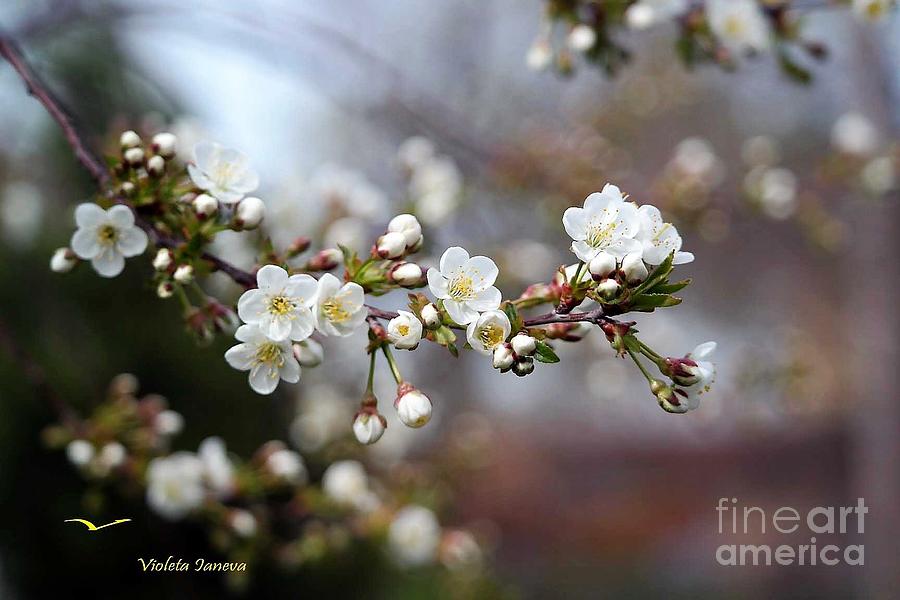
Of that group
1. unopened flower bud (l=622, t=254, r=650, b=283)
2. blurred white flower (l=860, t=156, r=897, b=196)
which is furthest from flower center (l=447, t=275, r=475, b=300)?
blurred white flower (l=860, t=156, r=897, b=196)

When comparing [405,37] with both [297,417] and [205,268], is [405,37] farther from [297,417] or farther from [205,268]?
[205,268]

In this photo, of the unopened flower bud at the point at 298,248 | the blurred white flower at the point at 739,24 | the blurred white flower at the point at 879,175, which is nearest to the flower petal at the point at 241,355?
the unopened flower bud at the point at 298,248

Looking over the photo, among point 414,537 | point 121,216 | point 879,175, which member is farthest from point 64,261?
point 879,175

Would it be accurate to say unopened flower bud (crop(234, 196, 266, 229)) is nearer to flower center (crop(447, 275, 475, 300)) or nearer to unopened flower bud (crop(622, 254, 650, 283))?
flower center (crop(447, 275, 475, 300))

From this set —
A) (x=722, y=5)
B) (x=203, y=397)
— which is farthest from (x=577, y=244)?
(x=203, y=397)

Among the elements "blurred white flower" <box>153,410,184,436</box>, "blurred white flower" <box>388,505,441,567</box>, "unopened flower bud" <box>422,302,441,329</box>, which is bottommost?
→ "blurred white flower" <box>388,505,441,567</box>

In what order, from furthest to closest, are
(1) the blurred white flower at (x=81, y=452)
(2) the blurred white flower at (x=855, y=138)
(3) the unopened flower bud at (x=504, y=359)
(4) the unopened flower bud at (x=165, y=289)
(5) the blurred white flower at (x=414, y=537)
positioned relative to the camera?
(2) the blurred white flower at (x=855, y=138) → (5) the blurred white flower at (x=414, y=537) → (1) the blurred white flower at (x=81, y=452) → (4) the unopened flower bud at (x=165, y=289) → (3) the unopened flower bud at (x=504, y=359)

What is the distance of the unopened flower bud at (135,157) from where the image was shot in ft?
Answer: 3.65

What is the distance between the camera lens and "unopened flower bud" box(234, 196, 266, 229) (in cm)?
114

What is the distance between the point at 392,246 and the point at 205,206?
32 cm

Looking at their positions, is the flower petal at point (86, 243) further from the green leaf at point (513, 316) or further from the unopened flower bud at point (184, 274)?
the green leaf at point (513, 316)

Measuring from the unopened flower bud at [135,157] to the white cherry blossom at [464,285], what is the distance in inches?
21.5

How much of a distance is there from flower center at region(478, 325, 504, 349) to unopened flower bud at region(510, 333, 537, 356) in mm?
44

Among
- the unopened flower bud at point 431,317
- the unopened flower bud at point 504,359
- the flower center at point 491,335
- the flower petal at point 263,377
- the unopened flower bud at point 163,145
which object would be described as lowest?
the flower petal at point 263,377
